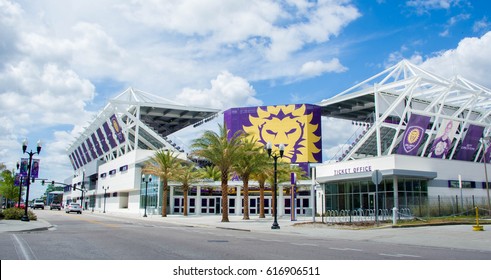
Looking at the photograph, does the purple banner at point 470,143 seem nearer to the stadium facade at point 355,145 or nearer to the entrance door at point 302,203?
the stadium facade at point 355,145

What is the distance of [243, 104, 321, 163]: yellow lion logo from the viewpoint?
70.1m

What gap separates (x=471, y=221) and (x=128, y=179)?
171 ft

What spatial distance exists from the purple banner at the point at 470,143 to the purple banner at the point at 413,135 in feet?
24.9

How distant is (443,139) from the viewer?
45.9 m

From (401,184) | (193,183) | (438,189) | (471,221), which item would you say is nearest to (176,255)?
(471,221)

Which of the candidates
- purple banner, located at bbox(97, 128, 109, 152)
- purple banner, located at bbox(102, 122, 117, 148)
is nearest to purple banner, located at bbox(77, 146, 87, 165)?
purple banner, located at bbox(97, 128, 109, 152)

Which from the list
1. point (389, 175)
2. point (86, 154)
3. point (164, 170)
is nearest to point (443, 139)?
point (389, 175)

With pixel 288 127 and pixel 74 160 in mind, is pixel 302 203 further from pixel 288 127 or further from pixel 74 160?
pixel 74 160

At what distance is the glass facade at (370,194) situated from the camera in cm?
3800

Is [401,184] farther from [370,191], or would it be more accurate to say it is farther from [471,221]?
[471,221]

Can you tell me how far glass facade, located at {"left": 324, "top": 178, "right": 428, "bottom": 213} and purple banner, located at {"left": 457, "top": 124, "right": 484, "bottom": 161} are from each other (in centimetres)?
1149

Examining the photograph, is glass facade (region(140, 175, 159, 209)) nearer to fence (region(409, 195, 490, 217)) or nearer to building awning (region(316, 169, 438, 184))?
building awning (region(316, 169, 438, 184))

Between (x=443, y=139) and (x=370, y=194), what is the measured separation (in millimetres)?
11484

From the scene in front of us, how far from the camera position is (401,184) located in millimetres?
38875
